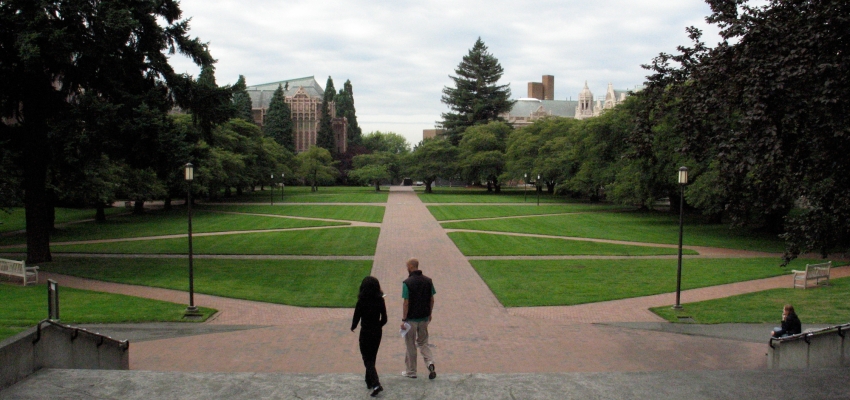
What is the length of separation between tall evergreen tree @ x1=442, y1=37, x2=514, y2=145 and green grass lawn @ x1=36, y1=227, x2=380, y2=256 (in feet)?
202

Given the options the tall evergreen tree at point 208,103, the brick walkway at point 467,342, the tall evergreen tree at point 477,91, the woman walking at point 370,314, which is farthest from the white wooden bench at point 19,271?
the tall evergreen tree at point 477,91

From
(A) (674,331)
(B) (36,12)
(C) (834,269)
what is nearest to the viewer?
(A) (674,331)

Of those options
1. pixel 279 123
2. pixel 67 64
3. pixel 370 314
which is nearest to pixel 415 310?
pixel 370 314

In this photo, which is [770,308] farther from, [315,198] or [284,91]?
[284,91]

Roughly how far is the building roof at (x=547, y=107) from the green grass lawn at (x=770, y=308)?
11867 centimetres

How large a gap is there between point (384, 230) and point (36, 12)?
18.7 m

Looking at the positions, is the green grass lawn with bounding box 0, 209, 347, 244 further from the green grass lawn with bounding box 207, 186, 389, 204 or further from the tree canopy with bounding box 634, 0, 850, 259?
the tree canopy with bounding box 634, 0, 850, 259

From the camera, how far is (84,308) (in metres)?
14.0

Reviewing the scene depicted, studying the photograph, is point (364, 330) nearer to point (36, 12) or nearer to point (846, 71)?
point (846, 71)

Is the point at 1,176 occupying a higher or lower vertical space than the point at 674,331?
higher

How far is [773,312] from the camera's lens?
1427cm

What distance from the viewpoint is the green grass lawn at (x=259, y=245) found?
80.2 ft

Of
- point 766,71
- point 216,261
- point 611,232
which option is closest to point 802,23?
point 766,71

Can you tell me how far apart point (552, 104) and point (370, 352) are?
135761 millimetres
